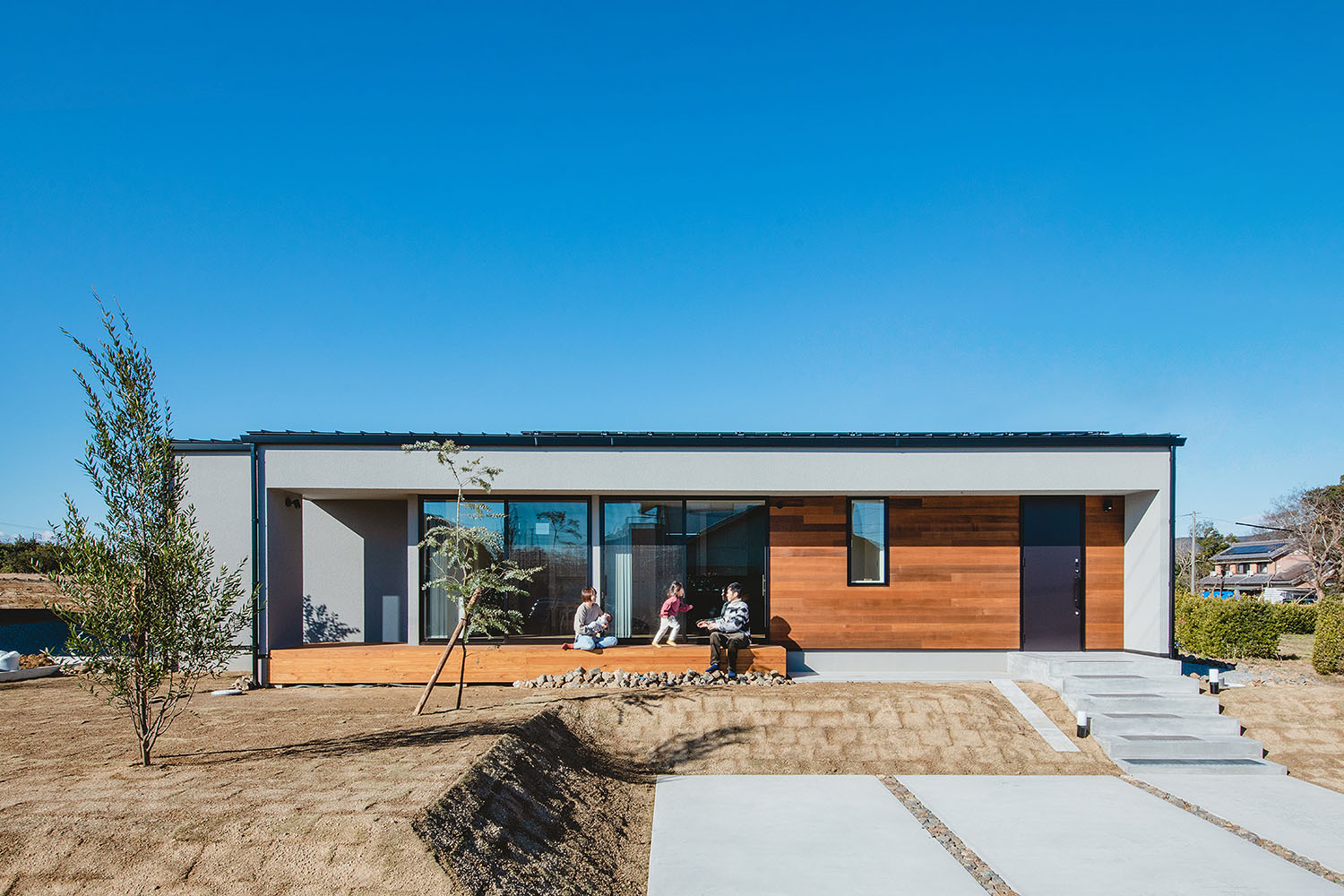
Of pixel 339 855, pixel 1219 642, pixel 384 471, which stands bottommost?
pixel 1219 642

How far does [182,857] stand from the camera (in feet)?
15.4

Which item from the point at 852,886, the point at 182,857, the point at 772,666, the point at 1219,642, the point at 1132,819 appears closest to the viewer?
the point at 182,857

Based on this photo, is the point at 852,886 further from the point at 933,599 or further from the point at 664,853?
the point at 933,599

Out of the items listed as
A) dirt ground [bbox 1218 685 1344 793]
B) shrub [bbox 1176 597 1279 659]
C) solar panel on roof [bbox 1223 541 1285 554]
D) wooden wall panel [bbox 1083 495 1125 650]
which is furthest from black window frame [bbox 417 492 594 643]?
solar panel on roof [bbox 1223 541 1285 554]

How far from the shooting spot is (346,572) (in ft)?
43.0

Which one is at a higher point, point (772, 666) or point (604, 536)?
point (604, 536)

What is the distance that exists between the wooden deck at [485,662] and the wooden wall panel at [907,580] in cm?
123

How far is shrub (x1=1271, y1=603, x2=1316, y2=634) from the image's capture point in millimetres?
14648

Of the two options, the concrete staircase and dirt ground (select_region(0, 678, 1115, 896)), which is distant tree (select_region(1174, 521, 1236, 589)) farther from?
dirt ground (select_region(0, 678, 1115, 896))

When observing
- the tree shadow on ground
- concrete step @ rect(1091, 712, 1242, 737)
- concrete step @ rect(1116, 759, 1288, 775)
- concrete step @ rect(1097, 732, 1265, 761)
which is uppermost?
the tree shadow on ground

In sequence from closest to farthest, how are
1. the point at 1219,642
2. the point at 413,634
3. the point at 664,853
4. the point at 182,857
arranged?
the point at 182,857, the point at 664,853, the point at 413,634, the point at 1219,642

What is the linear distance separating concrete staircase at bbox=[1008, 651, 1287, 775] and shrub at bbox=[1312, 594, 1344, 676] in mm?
3859

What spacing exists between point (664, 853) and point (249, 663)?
9405mm

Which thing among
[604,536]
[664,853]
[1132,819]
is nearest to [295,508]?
[604,536]
